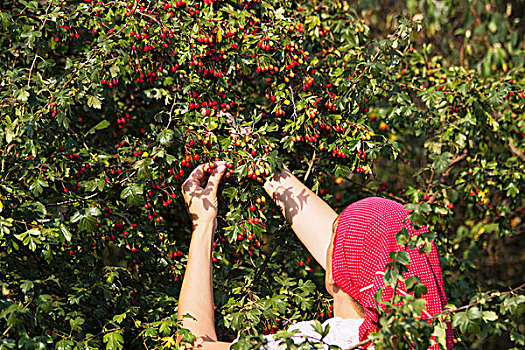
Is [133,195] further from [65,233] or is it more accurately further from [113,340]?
[113,340]

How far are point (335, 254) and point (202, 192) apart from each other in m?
0.61

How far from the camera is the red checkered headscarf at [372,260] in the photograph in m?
1.86

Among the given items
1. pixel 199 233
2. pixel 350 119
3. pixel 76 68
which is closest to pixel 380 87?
pixel 350 119

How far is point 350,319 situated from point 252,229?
1.94 ft

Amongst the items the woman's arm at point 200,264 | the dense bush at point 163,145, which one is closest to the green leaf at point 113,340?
the dense bush at point 163,145

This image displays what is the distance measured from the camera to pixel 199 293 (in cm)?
214

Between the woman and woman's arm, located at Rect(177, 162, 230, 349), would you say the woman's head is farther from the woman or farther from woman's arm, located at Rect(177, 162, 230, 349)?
woman's arm, located at Rect(177, 162, 230, 349)

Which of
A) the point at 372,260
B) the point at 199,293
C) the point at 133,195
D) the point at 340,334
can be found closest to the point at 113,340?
the point at 199,293

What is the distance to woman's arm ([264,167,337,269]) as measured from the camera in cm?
239

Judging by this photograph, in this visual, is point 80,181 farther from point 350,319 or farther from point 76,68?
point 350,319

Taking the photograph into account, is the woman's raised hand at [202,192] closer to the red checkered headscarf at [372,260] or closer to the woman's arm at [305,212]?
the woman's arm at [305,212]

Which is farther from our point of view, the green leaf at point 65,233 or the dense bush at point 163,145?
the dense bush at point 163,145

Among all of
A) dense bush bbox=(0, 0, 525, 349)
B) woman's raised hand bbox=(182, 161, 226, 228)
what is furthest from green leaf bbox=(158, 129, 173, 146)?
woman's raised hand bbox=(182, 161, 226, 228)

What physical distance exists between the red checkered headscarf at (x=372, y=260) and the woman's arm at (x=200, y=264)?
469 millimetres
